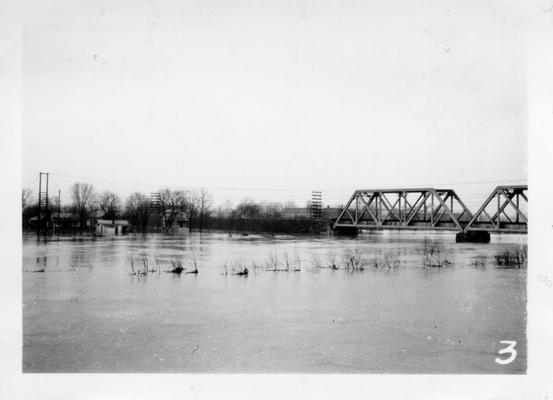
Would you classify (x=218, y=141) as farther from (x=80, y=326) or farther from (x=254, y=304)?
(x=80, y=326)

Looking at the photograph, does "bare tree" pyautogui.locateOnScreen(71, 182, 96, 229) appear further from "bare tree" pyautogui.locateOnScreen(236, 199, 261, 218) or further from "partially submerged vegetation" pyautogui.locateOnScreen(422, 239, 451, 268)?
"partially submerged vegetation" pyautogui.locateOnScreen(422, 239, 451, 268)

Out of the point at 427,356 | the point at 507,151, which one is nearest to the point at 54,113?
the point at 427,356

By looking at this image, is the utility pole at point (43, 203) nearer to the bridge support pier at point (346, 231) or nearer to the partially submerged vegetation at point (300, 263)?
the partially submerged vegetation at point (300, 263)

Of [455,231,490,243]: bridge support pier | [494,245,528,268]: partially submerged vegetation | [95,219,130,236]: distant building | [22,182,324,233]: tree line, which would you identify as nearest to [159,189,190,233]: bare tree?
[22,182,324,233]: tree line

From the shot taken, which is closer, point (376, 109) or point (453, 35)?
point (453, 35)

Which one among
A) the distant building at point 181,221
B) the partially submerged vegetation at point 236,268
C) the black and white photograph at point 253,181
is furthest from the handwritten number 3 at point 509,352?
the distant building at point 181,221
